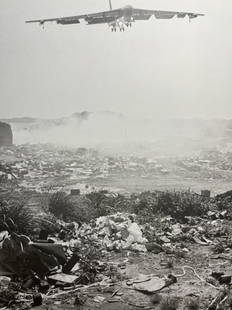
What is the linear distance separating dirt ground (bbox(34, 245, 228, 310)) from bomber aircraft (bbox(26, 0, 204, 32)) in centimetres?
719

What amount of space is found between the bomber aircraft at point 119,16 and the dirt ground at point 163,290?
7.19 meters

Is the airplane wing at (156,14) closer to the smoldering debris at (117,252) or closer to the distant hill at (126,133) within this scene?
the smoldering debris at (117,252)

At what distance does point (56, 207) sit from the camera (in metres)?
9.18

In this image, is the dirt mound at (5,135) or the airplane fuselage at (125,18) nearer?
the airplane fuselage at (125,18)

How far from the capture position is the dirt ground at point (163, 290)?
5.48m

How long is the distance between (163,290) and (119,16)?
8801mm

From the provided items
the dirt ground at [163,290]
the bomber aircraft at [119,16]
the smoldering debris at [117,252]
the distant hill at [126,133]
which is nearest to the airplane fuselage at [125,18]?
the bomber aircraft at [119,16]

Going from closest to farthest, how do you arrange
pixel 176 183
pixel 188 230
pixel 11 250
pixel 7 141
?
pixel 11 250 < pixel 188 230 < pixel 176 183 < pixel 7 141

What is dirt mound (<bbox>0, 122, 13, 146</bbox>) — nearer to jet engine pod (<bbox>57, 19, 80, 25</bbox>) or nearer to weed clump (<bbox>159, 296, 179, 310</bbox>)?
jet engine pod (<bbox>57, 19, 80, 25</bbox>)

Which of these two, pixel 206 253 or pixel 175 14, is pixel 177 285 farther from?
pixel 175 14

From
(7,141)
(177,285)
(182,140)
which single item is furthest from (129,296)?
(182,140)

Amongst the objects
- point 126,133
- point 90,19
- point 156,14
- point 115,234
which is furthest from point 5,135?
point 115,234

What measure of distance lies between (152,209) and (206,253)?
2.62 metres

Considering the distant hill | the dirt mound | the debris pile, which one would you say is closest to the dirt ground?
the debris pile
